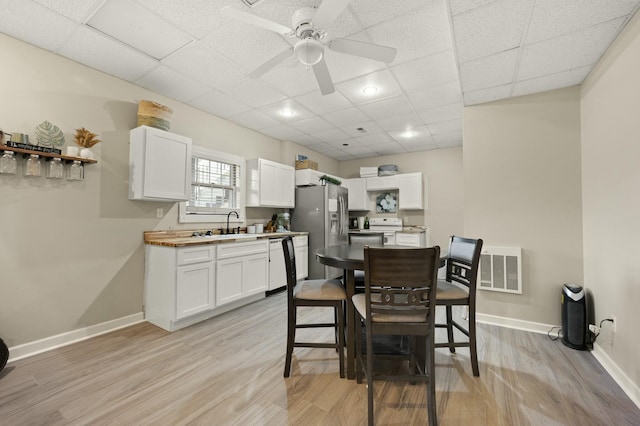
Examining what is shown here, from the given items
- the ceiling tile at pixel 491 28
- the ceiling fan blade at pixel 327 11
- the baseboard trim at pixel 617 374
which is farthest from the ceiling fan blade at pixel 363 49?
the baseboard trim at pixel 617 374

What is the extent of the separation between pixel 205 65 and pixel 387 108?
234 cm

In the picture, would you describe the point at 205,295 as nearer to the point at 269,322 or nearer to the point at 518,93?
the point at 269,322

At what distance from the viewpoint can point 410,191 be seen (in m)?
5.83

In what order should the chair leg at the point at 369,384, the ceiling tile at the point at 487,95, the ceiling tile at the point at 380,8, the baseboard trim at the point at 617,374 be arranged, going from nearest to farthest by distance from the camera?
the chair leg at the point at 369,384 → the baseboard trim at the point at 617,374 → the ceiling tile at the point at 380,8 → the ceiling tile at the point at 487,95

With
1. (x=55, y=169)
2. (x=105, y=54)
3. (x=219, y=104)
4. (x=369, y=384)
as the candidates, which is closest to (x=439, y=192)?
(x=219, y=104)

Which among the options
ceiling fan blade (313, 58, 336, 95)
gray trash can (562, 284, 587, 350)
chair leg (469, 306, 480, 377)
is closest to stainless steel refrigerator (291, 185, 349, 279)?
ceiling fan blade (313, 58, 336, 95)

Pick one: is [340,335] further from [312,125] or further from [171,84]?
[312,125]

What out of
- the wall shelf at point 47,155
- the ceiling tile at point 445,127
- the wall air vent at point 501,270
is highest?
the ceiling tile at point 445,127

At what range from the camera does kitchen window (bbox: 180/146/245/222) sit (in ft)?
12.2

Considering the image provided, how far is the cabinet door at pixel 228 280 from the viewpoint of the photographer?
10.4 ft

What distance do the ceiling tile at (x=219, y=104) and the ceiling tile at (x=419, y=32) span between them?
78.5 inches

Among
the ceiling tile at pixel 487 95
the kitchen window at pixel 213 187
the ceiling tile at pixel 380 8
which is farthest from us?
the kitchen window at pixel 213 187

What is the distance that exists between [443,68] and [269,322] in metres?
3.27

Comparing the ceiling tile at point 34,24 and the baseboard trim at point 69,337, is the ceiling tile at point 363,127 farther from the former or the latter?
the baseboard trim at point 69,337
